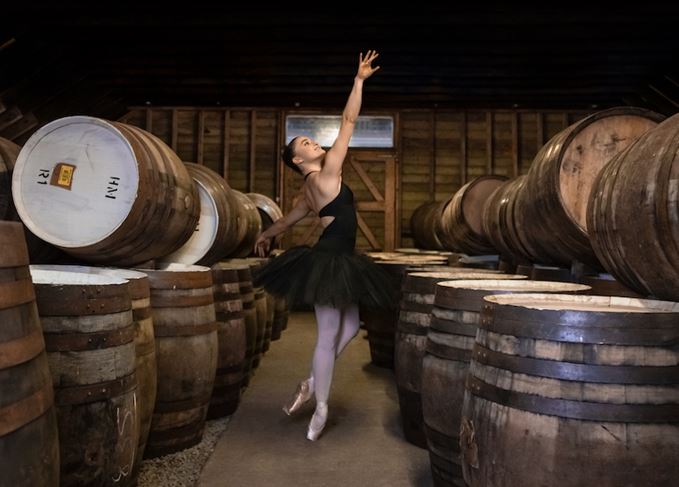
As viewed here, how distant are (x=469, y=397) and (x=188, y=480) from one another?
1.71 metres

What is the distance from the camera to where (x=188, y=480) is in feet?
10.2

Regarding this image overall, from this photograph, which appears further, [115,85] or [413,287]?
[115,85]

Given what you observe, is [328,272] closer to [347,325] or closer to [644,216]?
[347,325]

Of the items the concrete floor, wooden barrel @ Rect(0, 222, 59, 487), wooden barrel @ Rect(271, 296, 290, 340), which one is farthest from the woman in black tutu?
wooden barrel @ Rect(271, 296, 290, 340)

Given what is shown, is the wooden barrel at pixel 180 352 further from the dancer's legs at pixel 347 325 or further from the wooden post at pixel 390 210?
the wooden post at pixel 390 210

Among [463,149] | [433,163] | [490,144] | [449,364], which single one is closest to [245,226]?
[449,364]

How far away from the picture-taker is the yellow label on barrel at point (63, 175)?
11.2ft

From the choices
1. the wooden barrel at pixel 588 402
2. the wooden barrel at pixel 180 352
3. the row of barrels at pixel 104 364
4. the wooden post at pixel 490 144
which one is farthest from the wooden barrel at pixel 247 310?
the wooden post at pixel 490 144

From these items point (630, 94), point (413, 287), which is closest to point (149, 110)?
point (630, 94)

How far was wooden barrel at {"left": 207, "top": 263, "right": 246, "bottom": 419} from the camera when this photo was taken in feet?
13.5

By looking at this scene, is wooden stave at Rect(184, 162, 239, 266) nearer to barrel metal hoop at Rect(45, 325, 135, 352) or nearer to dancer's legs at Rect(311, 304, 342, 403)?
dancer's legs at Rect(311, 304, 342, 403)

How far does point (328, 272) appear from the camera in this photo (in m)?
3.83

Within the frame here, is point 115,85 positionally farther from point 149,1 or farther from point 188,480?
Answer: point 188,480

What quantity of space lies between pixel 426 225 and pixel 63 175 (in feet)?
26.3
